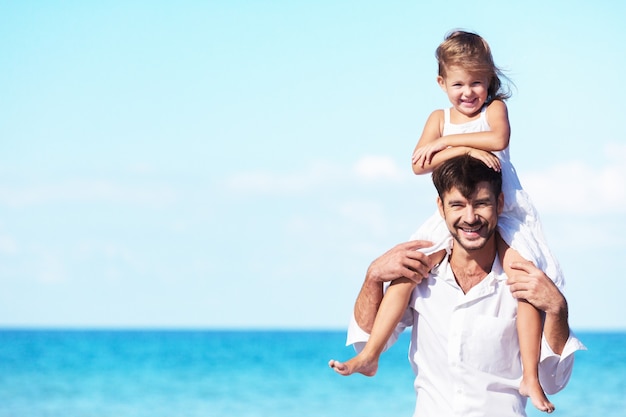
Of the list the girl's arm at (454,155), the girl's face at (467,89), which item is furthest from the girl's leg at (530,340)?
the girl's face at (467,89)

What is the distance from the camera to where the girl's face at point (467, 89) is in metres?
5.01

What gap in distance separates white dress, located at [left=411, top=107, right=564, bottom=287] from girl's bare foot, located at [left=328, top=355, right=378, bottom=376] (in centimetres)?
58

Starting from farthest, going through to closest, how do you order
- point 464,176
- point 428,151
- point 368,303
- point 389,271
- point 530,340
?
point 368,303
point 389,271
point 428,151
point 530,340
point 464,176

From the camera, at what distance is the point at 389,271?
506cm

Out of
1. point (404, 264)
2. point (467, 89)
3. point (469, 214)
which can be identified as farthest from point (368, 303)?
point (467, 89)

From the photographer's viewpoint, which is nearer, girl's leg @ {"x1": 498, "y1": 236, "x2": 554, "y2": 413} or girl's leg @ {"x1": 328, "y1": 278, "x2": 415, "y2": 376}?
girl's leg @ {"x1": 498, "y1": 236, "x2": 554, "y2": 413}

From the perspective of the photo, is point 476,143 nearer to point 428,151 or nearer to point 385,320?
point 428,151

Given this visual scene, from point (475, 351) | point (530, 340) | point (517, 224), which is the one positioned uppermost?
point (517, 224)

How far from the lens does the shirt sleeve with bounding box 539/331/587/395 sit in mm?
4820

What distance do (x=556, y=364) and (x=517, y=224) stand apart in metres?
0.63

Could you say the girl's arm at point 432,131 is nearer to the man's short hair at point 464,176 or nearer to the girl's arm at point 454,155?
the girl's arm at point 454,155

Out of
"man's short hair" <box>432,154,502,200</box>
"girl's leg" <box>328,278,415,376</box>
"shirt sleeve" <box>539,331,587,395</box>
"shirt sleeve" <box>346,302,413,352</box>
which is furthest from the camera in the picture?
"shirt sleeve" <box>346,302,413,352</box>

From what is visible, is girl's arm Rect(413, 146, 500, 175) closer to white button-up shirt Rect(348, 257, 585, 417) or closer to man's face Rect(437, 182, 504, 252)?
man's face Rect(437, 182, 504, 252)

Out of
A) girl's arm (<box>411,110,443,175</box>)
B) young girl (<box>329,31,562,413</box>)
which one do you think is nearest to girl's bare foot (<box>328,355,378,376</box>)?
young girl (<box>329,31,562,413</box>)
